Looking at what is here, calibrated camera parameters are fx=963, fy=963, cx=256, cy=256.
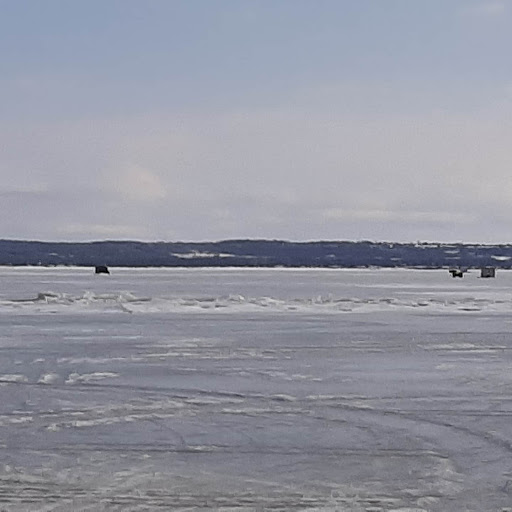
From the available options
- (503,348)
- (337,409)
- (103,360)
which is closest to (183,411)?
(337,409)

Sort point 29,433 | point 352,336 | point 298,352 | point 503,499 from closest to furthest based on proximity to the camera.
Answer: point 503,499
point 29,433
point 298,352
point 352,336

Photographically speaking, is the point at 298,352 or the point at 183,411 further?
the point at 298,352

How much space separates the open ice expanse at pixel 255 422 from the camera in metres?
4.63

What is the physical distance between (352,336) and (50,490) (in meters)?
9.73

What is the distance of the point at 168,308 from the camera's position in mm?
21844

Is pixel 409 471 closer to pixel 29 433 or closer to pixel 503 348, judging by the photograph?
pixel 29 433

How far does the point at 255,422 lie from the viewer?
6.61 meters

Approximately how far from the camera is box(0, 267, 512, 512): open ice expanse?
4.63 meters

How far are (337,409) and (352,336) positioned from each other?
6.96m

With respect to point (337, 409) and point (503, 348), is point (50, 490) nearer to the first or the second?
point (337, 409)

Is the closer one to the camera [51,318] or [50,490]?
[50,490]

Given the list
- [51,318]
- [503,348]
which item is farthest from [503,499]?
[51,318]

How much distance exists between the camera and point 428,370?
9.72 m

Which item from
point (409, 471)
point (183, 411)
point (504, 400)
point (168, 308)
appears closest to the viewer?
point (409, 471)
